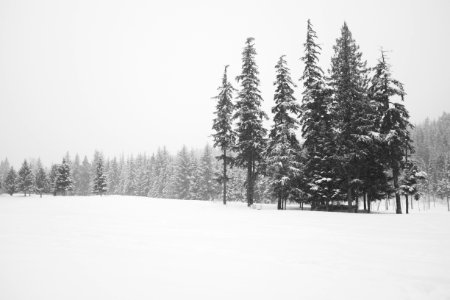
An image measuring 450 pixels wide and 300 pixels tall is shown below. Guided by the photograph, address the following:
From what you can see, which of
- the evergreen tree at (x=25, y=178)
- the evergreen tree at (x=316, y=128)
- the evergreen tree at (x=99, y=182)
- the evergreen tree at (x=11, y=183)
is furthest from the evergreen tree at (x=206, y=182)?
the evergreen tree at (x=11, y=183)

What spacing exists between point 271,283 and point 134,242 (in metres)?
5.35

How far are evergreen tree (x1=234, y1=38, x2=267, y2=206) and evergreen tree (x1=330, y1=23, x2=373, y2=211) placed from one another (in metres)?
7.67

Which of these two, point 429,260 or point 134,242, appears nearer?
point 429,260

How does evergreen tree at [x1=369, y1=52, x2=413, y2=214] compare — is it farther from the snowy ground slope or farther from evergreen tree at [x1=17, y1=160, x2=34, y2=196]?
evergreen tree at [x1=17, y1=160, x2=34, y2=196]

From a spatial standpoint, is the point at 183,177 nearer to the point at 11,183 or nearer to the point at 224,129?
the point at 224,129

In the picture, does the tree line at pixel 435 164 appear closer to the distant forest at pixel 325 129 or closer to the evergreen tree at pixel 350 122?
the distant forest at pixel 325 129

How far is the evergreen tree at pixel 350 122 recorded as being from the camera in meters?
24.7

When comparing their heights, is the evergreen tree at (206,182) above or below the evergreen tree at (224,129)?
below

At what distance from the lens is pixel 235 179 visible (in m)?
67.8

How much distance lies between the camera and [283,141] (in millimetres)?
26094

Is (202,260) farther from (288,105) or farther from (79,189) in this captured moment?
(79,189)

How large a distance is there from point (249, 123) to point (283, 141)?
178 inches

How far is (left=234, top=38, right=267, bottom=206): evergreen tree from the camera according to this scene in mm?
28516

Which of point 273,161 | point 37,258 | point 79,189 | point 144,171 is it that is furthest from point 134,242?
point 79,189
